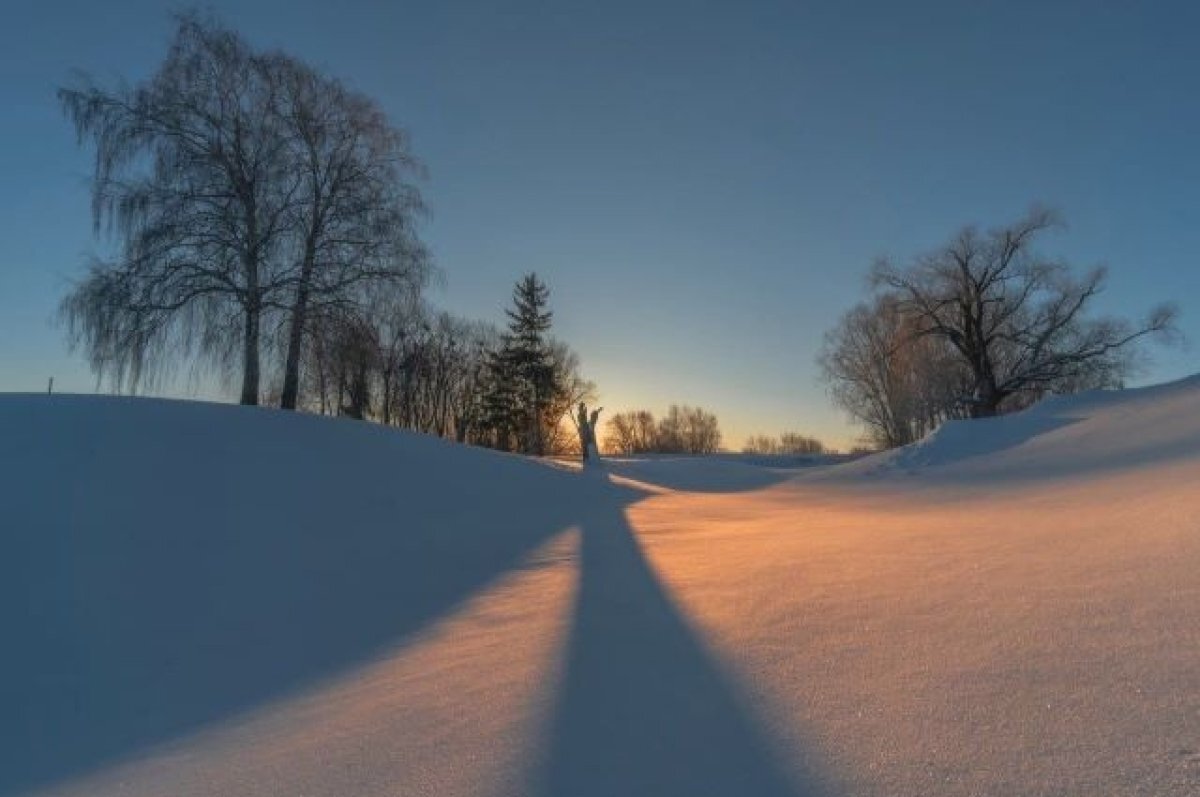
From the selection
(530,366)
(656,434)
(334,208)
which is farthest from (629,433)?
(334,208)

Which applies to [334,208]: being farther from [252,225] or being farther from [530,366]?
[530,366]

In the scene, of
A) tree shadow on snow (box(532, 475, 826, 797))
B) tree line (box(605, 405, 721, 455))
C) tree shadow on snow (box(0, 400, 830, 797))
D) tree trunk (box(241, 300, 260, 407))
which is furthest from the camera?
tree line (box(605, 405, 721, 455))

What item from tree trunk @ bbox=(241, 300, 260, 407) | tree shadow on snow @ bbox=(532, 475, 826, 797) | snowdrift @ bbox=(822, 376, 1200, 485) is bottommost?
tree shadow on snow @ bbox=(532, 475, 826, 797)

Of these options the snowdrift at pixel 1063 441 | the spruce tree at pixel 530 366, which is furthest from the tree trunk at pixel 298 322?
the spruce tree at pixel 530 366

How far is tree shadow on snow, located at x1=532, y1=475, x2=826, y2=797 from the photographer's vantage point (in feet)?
8.71

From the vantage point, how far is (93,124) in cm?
1484

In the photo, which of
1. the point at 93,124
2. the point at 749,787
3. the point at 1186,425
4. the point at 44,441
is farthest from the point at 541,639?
the point at 93,124

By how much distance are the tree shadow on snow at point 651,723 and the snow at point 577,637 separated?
0.02 metres

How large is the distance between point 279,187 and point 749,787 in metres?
16.1

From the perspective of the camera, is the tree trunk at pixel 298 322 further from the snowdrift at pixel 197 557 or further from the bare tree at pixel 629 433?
the bare tree at pixel 629 433

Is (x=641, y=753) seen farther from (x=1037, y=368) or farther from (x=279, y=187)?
(x=1037, y=368)

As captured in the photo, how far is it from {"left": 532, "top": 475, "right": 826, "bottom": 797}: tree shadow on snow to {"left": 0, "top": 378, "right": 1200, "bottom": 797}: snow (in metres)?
0.02

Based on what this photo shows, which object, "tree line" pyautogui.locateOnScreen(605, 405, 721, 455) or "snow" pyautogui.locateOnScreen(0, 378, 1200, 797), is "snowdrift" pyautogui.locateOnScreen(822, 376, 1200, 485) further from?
"tree line" pyautogui.locateOnScreen(605, 405, 721, 455)

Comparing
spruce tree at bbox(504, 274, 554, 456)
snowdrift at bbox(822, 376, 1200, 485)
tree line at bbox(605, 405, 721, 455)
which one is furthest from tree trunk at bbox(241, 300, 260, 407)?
tree line at bbox(605, 405, 721, 455)
